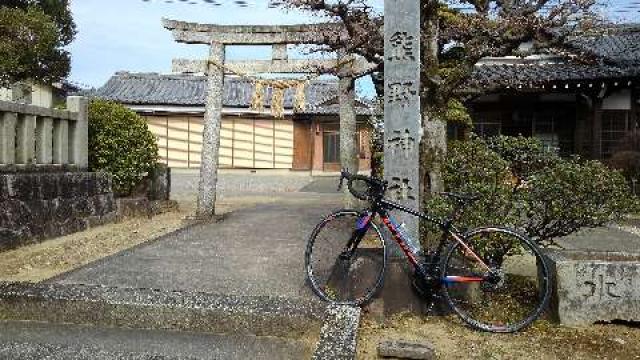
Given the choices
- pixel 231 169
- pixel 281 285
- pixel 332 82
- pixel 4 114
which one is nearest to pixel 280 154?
pixel 231 169

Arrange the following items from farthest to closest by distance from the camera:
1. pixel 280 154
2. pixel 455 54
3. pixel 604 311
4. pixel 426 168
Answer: pixel 280 154 → pixel 455 54 → pixel 426 168 → pixel 604 311

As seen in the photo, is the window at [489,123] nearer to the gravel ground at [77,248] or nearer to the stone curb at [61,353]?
the gravel ground at [77,248]

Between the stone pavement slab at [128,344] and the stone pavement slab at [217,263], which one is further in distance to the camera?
the stone pavement slab at [217,263]

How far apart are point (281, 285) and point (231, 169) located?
82.4 ft

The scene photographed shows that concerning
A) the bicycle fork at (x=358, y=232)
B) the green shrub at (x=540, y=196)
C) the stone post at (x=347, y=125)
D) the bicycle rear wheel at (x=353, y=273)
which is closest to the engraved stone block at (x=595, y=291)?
the green shrub at (x=540, y=196)

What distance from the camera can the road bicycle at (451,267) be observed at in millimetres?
4191

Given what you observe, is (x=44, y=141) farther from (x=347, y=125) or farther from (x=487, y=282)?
(x=487, y=282)

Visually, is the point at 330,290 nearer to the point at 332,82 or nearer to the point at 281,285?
the point at 281,285

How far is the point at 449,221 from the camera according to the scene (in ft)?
13.8

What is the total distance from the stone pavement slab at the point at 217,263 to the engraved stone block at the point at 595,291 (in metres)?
2.21

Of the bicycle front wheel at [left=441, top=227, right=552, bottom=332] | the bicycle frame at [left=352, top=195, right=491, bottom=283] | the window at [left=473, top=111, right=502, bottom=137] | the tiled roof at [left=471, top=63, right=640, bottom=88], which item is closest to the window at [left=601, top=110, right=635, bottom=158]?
the tiled roof at [left=471, top=63, right=640, bottom=88]

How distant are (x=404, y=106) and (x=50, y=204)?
6185 millimetres

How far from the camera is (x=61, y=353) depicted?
3.46 meters

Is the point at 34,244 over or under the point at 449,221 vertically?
under
